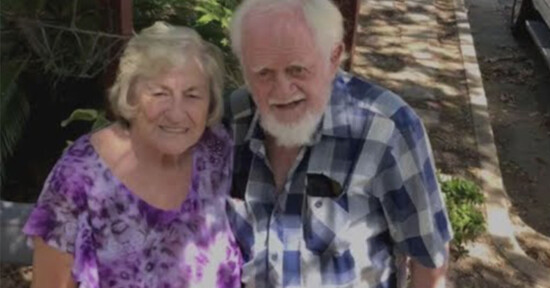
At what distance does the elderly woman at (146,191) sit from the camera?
7.02ft

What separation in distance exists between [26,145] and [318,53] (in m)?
2.96

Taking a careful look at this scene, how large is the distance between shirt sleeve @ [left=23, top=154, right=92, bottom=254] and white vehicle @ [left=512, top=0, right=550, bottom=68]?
5510 millimetres

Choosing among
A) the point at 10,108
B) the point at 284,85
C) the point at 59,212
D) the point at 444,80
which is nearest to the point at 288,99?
the point at 284,85

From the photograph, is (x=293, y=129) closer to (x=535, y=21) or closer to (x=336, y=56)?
(x=336, y=56)

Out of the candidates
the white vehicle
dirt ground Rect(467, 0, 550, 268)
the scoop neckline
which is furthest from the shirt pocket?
the white vehicle

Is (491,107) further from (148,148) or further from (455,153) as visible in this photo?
(148,148)

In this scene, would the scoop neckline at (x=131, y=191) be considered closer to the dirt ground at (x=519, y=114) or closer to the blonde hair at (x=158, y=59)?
the blonde hair at (x=158, y=59)

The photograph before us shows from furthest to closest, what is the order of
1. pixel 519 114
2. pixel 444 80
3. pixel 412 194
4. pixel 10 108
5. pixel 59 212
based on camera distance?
pixel 519 114, pixel 444 80, pixel 10 108, pixel 412 194, pixel 59 212

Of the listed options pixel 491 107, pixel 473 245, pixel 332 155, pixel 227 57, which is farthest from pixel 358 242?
pixel 491 107

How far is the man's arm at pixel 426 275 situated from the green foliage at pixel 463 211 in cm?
172

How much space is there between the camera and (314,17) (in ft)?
7.30

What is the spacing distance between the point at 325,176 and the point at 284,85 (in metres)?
0.32

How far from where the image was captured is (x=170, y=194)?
2307 mm

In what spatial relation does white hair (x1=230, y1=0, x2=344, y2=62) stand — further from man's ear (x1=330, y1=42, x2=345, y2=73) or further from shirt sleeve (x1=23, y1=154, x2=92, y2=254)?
shirt sleeve (x1=23, y1=154, x2=92, y2=254)
